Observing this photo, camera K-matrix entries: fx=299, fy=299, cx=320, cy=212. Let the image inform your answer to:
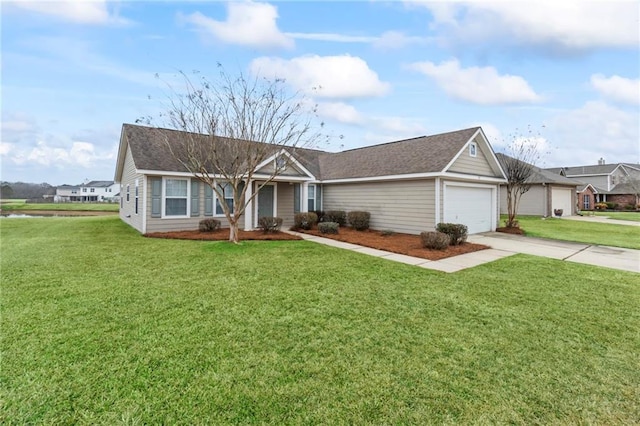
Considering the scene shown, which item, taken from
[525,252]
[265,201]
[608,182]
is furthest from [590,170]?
[265,201]

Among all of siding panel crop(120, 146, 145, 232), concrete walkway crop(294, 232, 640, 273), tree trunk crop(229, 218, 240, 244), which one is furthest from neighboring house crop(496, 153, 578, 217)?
siding panel crop(120, 146, 145, 232)

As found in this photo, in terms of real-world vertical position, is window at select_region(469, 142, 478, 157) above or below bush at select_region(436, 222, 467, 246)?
above

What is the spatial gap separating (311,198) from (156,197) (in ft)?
26.3

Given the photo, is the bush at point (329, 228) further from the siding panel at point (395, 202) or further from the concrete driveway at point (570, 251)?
the concrete driveway at point (570, 251)

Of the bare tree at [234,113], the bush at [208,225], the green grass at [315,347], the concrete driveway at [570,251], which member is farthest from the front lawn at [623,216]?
the bush at [208,225]

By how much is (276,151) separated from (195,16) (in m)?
5.73

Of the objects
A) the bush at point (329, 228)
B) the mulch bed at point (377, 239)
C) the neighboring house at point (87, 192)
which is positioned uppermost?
the neighboring house at point (87, 192)

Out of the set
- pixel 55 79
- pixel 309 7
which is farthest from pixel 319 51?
pixel 55 79

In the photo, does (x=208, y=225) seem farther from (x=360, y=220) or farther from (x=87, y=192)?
(x=87, y=192)

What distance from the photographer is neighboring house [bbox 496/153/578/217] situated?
2378 centimetres

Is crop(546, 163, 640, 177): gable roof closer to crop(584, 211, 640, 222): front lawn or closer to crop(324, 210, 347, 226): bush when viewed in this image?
crop(584, 211, 640, 222): front lawn

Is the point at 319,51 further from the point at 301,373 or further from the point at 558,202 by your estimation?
the point at 558,202

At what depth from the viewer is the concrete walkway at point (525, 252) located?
7.93 meters

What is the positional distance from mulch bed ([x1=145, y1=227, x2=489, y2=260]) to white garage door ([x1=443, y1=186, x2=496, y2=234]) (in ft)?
6.74
